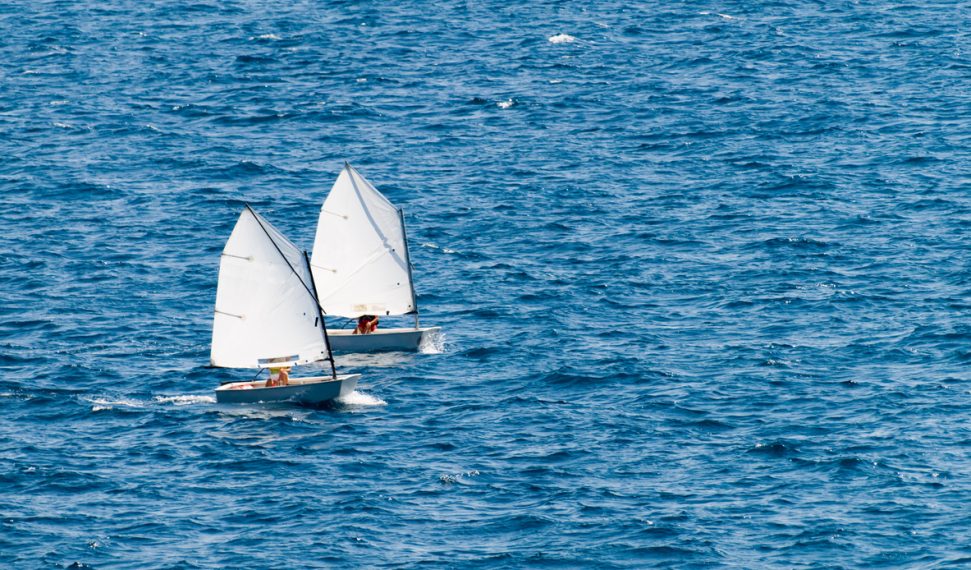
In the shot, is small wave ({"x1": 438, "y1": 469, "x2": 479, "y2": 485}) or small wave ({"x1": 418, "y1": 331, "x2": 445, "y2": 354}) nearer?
small wave ({"x1": 438, "y1": 469, "x2": 479, "y2": 485})

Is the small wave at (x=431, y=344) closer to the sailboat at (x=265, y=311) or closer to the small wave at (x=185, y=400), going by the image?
the sailboat at (x=265, y=311)

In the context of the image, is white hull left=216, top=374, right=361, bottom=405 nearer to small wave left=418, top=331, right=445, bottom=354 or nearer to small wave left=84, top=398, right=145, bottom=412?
small wave left=84, top=398, right=145, bottom=412

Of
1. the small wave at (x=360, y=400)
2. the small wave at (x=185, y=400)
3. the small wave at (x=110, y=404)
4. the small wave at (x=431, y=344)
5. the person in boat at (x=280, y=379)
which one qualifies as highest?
the person in boat at (x=280, y=379)

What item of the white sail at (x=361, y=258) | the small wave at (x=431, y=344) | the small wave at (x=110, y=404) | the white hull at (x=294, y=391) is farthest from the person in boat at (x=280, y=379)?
the white sail at (x=361, y=258)

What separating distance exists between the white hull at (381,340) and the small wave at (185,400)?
10.1 meters

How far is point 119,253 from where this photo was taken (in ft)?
355

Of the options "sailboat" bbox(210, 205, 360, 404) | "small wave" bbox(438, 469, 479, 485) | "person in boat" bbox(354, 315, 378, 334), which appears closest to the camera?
"small wave" bbox(438, 469, 479, 485)

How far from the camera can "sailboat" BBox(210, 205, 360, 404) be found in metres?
86.1

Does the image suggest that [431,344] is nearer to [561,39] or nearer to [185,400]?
[185,400]

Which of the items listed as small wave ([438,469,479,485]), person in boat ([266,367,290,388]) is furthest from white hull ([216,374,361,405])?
small wave ([438,469,479,485])

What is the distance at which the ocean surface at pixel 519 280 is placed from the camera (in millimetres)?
71625

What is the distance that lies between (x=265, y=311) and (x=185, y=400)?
232 inches

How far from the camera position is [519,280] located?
10356 cm

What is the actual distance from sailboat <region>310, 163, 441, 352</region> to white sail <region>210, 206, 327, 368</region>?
29.0 feet
